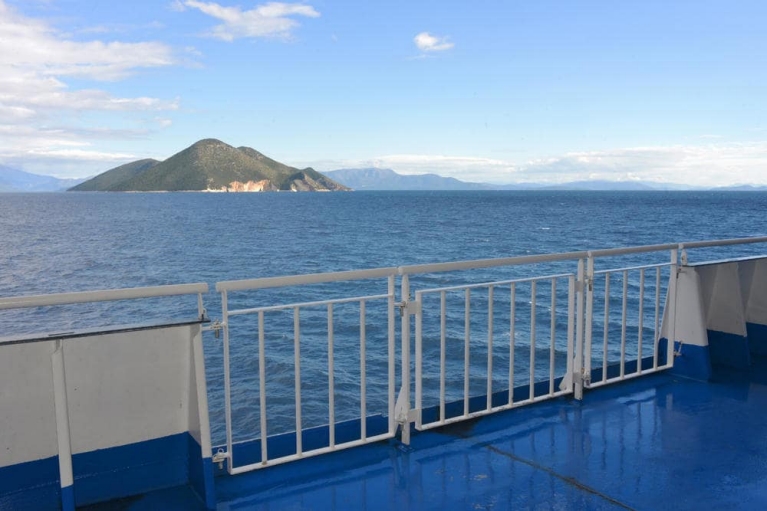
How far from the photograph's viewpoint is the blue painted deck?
3.15 meters

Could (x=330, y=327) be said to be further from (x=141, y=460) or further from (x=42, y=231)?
(x=42, y=231)

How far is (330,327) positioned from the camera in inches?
141

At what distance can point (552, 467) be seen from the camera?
11.6 feet

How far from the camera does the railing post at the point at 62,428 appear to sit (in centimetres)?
272

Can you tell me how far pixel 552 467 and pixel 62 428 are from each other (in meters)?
2.55

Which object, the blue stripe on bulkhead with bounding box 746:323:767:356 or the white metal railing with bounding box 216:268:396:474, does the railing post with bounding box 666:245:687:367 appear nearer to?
the blue stripe on bulkhead with bounding box 746:323:767:356

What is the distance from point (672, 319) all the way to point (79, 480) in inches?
177

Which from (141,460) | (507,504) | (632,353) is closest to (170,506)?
(141,460)

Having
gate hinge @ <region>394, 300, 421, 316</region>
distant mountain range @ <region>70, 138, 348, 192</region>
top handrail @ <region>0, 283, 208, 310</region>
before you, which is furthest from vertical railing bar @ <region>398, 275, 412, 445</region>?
distant mountain range @ <region>70, 138, 348, 192</region>

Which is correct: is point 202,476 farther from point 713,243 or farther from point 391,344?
point 713,243

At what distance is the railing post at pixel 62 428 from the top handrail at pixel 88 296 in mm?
214

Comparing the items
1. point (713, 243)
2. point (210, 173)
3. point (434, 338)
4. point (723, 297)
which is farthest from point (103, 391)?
point (210, 173)

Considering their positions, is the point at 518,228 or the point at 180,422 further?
the point at 518,228

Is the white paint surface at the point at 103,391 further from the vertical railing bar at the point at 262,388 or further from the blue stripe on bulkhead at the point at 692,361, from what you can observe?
the blue stripe on bulkhead at the point at 692,361
